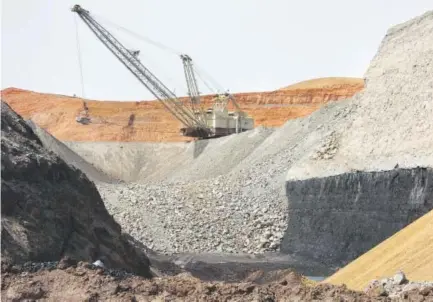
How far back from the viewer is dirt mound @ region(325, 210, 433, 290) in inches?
544

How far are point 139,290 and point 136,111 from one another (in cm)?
6825

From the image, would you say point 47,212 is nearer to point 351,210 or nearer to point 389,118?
point 351,210

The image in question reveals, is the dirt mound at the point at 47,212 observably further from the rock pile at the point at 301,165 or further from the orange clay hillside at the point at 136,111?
the orange clay hillside at the point at 136,111

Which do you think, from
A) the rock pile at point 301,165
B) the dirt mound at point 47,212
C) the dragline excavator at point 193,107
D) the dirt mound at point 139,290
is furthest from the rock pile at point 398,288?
the dragline excavator at point 193,107

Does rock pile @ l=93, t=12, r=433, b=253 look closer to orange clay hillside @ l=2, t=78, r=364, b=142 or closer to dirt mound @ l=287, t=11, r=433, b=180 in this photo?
dirt mound @ l=287, t=11, r=433, b=180

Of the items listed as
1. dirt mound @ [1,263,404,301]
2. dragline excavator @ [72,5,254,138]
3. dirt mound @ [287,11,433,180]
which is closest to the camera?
dirt mound @ [1,263,404,301]

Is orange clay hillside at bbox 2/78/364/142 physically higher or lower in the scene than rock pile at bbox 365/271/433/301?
higher

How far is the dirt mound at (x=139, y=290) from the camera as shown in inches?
372

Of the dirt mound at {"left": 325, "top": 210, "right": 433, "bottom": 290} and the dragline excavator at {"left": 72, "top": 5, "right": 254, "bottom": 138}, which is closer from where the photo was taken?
the dirt mound at {"left": 325, "top": 210, "right": 433, "bottom": 290}

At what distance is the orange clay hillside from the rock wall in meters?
38.7

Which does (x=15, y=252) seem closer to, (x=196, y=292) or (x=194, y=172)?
(x=196, y=292)

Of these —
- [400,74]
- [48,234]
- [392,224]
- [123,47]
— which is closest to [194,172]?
[123,47]

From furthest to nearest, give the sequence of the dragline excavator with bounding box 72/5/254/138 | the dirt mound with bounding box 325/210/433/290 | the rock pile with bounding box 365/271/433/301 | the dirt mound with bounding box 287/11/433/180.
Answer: the dragline excavator with bounding box 72/5/254/138
the dirt mound with bounding box 287/11/433/180
the dirt mound with bounding box 325/210/433/290
the rock pile with bounding box 365/271/433/301

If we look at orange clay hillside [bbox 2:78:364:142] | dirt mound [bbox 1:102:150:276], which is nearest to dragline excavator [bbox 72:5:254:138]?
orange clay hillside [bbox 2:78:364:142]
